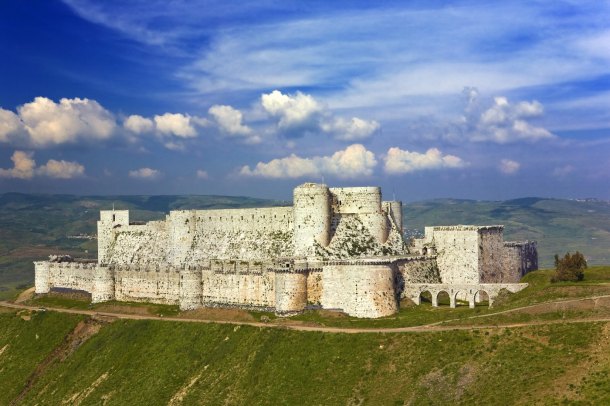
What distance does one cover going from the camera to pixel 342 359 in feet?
231

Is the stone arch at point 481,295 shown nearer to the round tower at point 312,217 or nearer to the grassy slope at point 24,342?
the round tower at point 312,217

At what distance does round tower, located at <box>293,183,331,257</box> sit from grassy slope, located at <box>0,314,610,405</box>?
16.4m

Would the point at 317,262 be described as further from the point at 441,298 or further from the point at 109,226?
the point at 109,226

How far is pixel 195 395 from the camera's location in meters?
74.3

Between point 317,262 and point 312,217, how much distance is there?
341 inches

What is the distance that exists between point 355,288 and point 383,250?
44.8 feet

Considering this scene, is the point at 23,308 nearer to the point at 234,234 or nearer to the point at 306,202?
the point at 234,234

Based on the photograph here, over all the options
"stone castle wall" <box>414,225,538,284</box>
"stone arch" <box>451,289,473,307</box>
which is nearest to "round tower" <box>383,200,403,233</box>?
"stone castle wall" <box>414,225,538,284</box>

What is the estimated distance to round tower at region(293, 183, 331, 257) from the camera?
3716 inches

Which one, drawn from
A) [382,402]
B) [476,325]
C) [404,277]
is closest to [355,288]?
[404,277]

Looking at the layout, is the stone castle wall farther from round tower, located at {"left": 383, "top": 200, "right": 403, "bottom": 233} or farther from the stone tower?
the stone tower

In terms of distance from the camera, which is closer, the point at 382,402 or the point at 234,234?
the point at 382,402

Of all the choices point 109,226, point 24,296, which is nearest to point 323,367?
point 109,226

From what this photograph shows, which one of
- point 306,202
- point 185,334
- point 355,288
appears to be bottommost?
point 185,334
